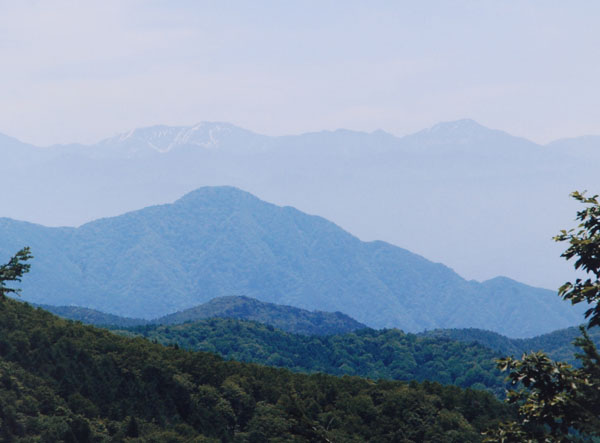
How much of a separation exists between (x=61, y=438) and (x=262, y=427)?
120 ft

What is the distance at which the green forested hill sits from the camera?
334 ft

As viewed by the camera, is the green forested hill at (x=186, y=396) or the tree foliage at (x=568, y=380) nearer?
the tree foliage at (x=568, y=380)

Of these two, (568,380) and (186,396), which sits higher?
(568,380)

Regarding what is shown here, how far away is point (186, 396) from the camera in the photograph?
123m

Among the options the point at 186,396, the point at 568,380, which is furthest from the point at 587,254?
the point at 186,396

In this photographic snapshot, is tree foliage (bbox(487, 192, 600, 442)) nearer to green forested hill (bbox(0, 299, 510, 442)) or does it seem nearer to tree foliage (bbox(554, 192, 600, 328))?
tree foliage (bbox(554, 192, 600, 328))

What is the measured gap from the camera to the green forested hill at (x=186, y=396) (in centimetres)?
10181

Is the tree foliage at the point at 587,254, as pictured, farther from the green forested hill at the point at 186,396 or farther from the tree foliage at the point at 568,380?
the green forested hill at the point at 186,396

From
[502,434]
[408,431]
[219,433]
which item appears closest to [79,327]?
[219,433]

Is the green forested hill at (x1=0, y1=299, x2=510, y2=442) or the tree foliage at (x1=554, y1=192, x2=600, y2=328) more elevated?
the tree foliage at (x1=554, y1=192, x2=600, y2=328)

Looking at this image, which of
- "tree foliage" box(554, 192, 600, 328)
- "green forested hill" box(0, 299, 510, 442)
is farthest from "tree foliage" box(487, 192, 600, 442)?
"green forested hill" box(0, 299, 510, 442)

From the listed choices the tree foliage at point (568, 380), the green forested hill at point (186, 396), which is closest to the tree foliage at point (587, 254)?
the tree foliage at point (568, 380)

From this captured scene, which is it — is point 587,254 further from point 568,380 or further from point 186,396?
point 186,396

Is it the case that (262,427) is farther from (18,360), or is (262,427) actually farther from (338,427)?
(18,360)
